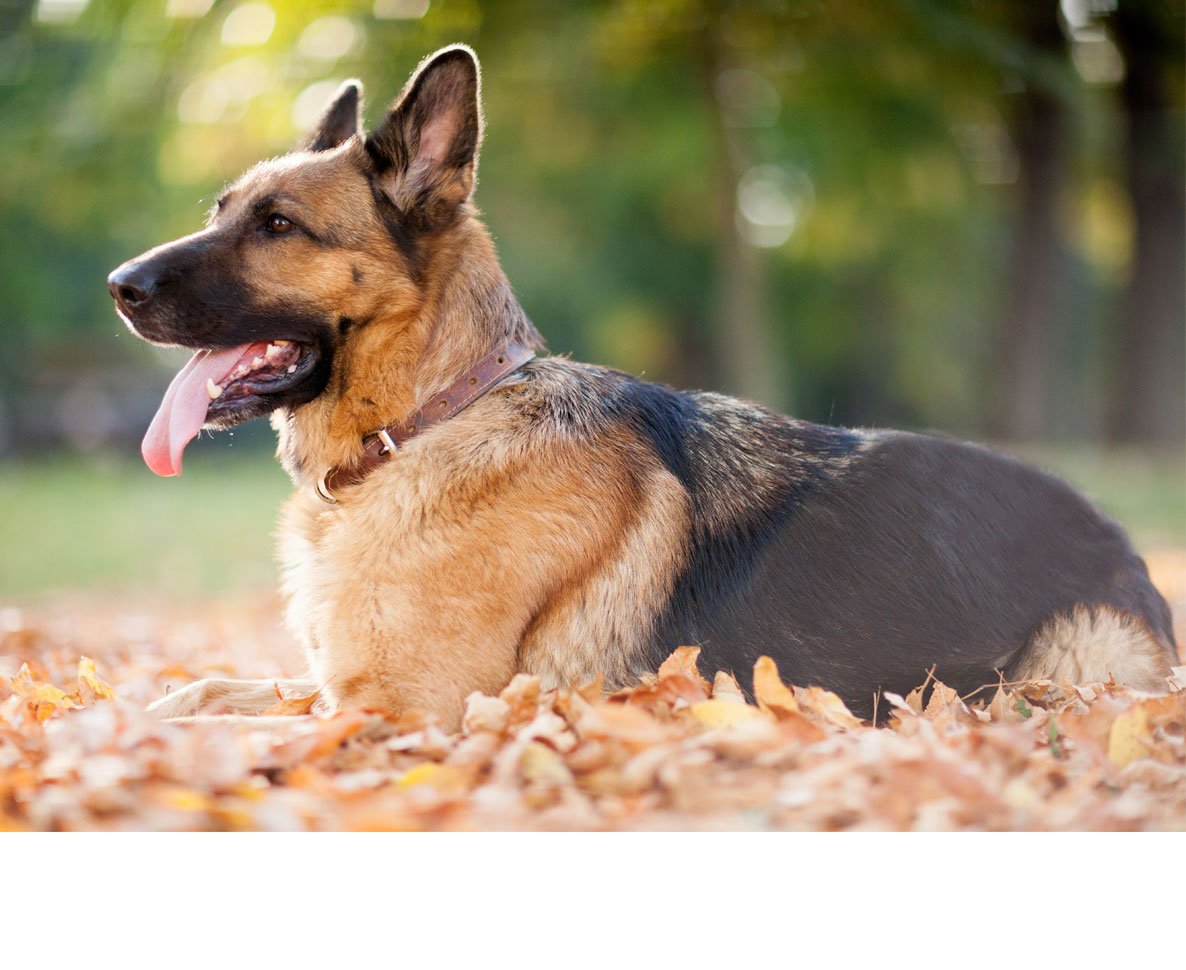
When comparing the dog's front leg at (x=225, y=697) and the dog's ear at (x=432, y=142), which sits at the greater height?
the dog's ear at (x=432, y=142)

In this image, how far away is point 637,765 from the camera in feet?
8.70

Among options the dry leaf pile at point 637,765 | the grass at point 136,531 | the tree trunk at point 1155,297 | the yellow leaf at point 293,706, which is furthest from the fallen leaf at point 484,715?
the tree trunk at point 1155,297

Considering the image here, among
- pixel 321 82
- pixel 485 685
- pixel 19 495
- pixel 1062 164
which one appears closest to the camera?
pixel 485 685

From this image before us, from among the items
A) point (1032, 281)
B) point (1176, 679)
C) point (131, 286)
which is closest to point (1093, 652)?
point (1176, 679)

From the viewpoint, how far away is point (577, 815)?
101 inches

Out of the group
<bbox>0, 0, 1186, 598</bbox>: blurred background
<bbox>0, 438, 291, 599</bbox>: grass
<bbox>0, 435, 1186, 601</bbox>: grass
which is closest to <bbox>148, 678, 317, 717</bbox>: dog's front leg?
<bbox>0, 0, 1186, 598</bbox>: blurred background

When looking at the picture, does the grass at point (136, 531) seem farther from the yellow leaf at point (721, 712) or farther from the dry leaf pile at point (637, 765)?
the yellow leaf at point (721, 712)

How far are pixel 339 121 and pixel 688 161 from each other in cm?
999

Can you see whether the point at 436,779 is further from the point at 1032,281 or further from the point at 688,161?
the point at 1032,281

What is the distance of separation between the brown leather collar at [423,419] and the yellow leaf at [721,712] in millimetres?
1325

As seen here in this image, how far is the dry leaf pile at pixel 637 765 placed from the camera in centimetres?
256
